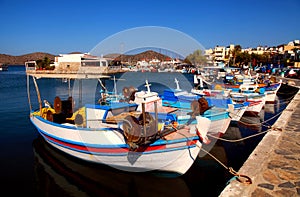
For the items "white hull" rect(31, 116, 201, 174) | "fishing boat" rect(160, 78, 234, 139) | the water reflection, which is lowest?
the water reflection

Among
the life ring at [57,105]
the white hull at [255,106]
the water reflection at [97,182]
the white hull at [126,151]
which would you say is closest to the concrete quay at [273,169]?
the white hull at [126,151]

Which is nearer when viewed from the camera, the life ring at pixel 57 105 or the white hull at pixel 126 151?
the white hull at pixel 126 151

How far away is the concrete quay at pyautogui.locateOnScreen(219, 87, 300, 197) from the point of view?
475cm

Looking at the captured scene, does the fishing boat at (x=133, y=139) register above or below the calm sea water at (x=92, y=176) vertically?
above

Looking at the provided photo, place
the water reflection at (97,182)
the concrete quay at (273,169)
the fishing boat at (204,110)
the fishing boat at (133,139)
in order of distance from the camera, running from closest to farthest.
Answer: the concrete quay at (273,169) < the fishing boat at (133,139) < the water reflection at (97,182) < the fishing boat at (204,110)

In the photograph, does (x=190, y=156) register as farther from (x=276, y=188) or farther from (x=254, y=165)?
(x=276, y=188)

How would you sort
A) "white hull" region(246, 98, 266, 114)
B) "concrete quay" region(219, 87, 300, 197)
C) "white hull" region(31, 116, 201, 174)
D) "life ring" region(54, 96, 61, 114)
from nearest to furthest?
"concrete quay" region(219, 87, 300, 197)
"white hull" region(31, 116, 201, 174)
"life ring" region(54, 96, 61, 114)
"white hull" region(246, 98, 266, 114)

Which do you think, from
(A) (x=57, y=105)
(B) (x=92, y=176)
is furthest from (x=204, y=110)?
(A) (x=57, y=105)

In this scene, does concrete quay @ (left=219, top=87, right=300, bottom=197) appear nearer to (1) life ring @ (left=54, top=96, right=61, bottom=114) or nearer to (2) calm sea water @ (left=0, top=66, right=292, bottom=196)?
(2) calm sea water @ (left=0, top=66, right=292, bottom=196)

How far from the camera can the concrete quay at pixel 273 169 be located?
475 centimetres

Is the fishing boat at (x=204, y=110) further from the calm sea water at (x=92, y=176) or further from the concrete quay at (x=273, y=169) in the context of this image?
the concrete quay at (x=273, y=169)

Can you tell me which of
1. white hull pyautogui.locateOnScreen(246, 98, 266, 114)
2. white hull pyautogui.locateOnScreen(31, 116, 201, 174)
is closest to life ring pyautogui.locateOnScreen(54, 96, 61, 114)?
white hull pyautogui.locateOnScreen(31, 116, 201, 174)

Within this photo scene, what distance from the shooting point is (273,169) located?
18.7ft

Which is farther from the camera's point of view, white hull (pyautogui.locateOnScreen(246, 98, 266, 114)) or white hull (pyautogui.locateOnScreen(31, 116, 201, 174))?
white hull (pyautogui.locateOnScreen(246, 98, 266, 114))
